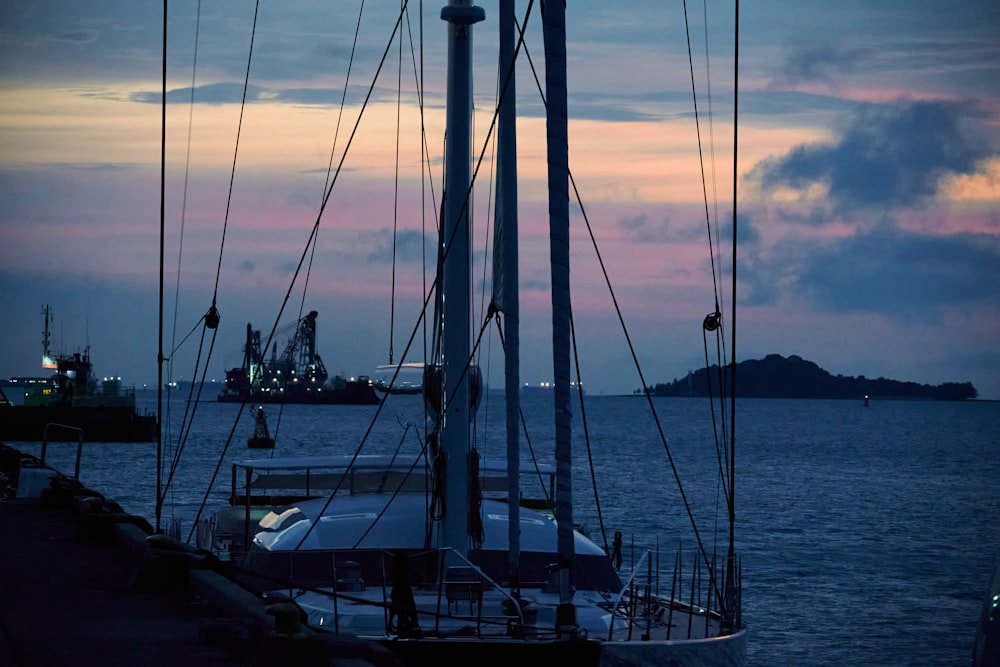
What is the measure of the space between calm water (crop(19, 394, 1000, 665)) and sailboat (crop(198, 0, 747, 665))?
1943mm

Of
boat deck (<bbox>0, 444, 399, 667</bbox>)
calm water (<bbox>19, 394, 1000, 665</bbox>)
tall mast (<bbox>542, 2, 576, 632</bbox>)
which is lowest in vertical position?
calm water (<bbox>19, 394, 1000, 665</bbox>)

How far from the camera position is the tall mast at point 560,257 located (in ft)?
40.1

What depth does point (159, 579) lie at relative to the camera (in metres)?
10.5

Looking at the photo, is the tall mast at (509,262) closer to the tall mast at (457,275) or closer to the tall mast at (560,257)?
the tall mast at (457,275)

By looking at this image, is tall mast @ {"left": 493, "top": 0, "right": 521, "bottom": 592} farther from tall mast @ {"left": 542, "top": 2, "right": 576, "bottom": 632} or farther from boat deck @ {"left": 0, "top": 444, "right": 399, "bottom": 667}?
boat deck @ {"left": 0, "top": 444, "right": 399, "bottom": 667}

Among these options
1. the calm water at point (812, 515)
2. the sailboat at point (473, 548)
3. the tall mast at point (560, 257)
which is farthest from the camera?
the calm water at point (812, 515)

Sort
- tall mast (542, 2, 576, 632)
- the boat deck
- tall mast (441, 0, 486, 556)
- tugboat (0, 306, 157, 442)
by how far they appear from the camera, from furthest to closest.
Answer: tugboat (0, 306, 157, 442) < tall mast (441, 0, 486, 556) < tall mast (542, 2, 576, 632) < the boat deck

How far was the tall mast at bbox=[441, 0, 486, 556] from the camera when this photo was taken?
51.9ft

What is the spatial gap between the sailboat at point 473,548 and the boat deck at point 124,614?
1.88 metres

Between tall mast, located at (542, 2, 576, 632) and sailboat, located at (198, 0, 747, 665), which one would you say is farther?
sailboat, located at (198, 0, 747, 665)

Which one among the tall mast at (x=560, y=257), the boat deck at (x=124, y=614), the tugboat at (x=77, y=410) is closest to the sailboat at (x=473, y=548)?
Result: the tall mast at (x=560, y=257)

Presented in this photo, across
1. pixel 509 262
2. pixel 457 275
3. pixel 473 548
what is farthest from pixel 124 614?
pixel 457 275

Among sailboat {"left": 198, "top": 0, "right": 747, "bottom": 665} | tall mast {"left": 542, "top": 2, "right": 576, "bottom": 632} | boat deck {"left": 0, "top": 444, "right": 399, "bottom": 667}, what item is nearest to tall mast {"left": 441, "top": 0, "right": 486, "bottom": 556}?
sailboat {"left": 198, "top": 0, "right": 747, "bottom": 665}

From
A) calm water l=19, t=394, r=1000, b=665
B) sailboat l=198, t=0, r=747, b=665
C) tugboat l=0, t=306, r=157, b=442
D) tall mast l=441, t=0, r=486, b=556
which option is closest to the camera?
sailboat l=198, t=0, r=747, b=665
